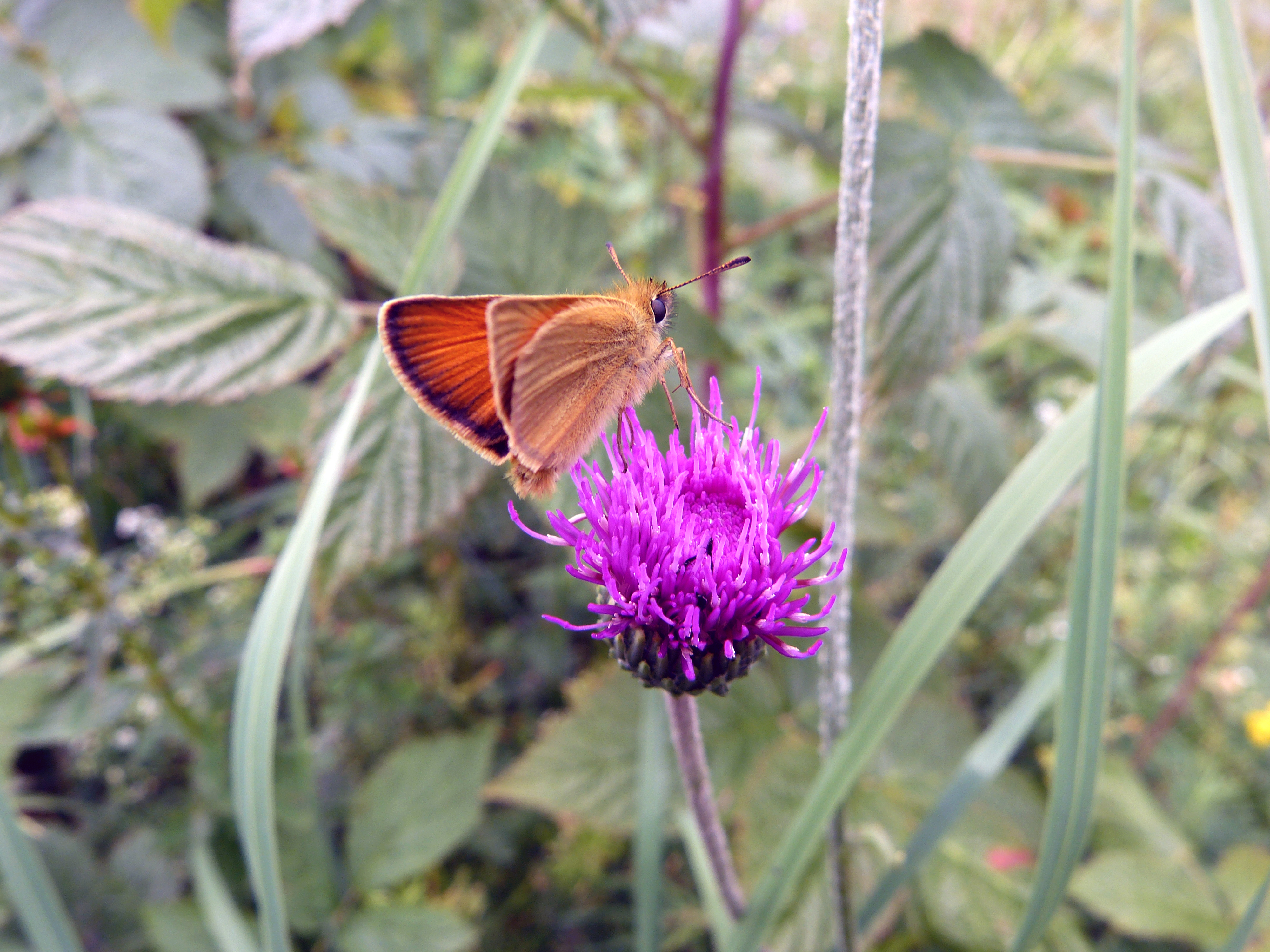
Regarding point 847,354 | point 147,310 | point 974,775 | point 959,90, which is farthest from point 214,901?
point 959,90

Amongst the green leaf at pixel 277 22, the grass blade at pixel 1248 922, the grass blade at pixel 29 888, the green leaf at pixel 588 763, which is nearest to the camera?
the grass blade at pixel 1248 922

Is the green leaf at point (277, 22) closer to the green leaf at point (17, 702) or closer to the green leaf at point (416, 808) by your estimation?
the green leaf at point (17, 702)

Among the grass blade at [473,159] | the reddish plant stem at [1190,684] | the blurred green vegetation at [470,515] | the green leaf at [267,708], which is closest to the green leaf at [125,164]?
the blurred green vegetation at [470,515]

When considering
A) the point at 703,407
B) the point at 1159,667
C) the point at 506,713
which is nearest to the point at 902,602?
the point at 1159,667

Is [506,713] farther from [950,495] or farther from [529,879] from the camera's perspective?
[950,495]

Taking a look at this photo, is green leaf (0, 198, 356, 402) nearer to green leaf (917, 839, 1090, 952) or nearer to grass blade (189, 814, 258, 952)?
grass blade (189, 814, 258, 952)
